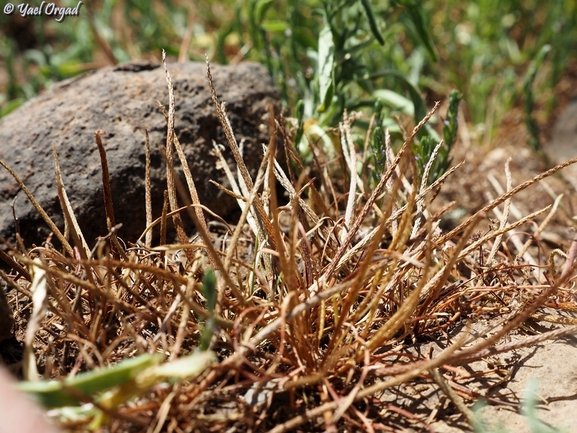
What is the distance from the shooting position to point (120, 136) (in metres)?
1.75

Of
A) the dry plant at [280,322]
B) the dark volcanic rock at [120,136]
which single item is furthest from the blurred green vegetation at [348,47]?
the dry plant at [280,322]

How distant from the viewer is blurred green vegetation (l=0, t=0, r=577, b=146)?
2072mm

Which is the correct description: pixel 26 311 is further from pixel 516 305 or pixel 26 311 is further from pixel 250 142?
pixel 516 305

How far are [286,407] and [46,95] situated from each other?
1.43 metres

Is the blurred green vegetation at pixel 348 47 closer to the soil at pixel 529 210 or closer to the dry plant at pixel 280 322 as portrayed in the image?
the soil at pixel 529 210

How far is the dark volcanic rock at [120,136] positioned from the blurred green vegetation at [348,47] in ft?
0.92

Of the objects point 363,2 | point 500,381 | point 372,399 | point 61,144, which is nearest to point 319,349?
point 372,399

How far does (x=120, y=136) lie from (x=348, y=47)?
850 millimetres

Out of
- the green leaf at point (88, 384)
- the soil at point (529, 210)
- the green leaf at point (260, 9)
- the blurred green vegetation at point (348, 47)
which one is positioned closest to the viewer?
the green leaf at point (88, 384)

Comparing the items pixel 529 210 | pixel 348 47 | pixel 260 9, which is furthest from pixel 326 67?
pixel 529 210

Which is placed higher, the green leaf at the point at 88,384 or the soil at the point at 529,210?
the green leaf at the point at 88,384

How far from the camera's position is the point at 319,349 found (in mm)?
1253

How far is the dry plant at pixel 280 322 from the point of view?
1049 millimetres

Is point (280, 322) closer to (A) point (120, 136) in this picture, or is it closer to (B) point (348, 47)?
(A) point (120, 136)
